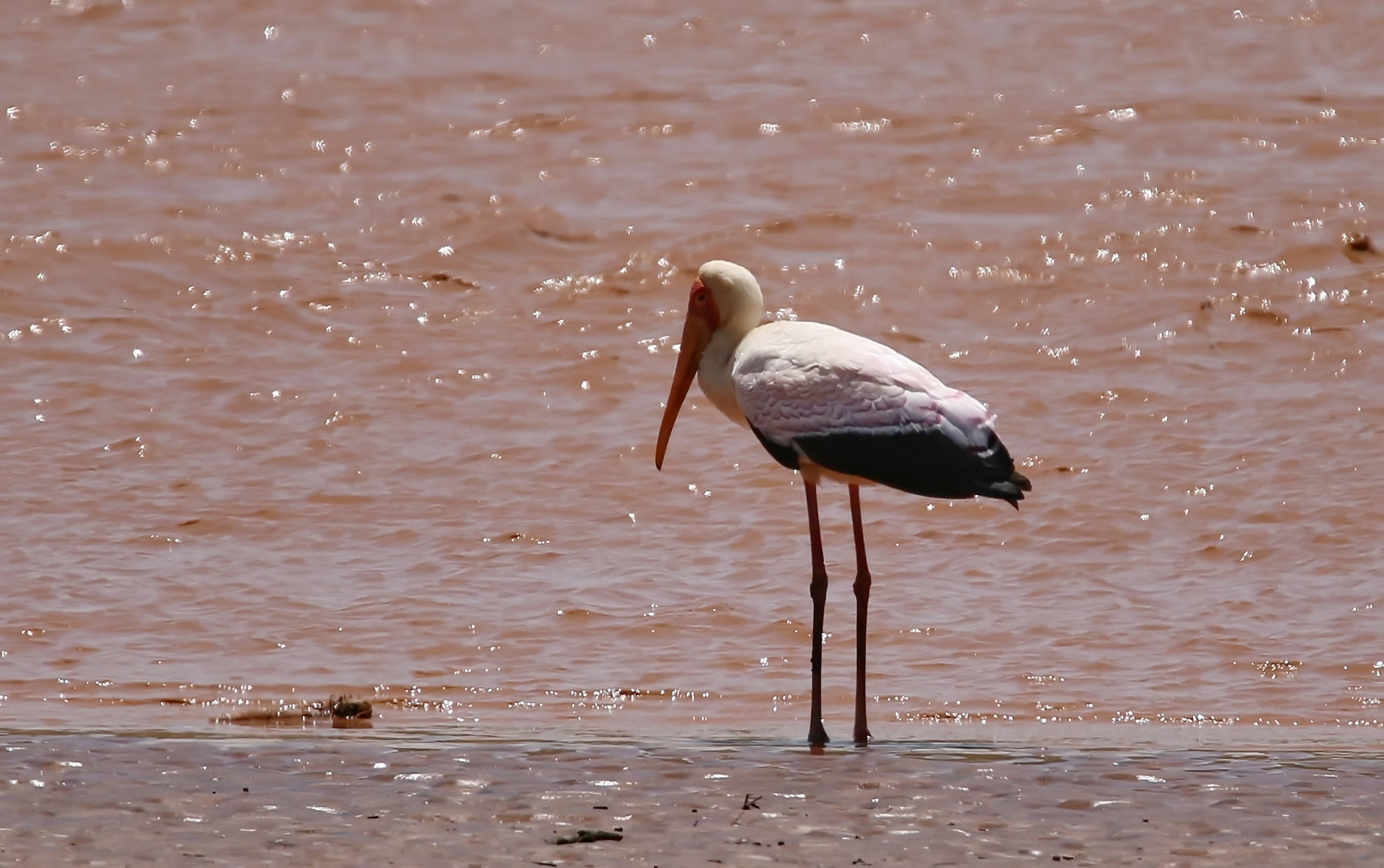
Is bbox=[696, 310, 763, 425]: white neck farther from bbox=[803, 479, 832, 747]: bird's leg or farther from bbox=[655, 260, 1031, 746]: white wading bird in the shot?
bbox=[803, 479, 832, 747]: bird's leg

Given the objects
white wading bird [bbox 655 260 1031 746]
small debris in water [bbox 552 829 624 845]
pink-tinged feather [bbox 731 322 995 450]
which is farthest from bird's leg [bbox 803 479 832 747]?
small debris in water [bbox 552 829 624 845]

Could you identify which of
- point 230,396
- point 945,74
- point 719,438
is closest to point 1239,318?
point 719,438

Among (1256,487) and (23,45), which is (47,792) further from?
(23,45)

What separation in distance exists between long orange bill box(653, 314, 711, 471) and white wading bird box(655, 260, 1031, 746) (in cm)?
1

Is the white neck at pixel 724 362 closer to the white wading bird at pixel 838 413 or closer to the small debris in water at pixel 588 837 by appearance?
the white wading bird at pixel 838 413

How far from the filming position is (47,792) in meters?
4.63

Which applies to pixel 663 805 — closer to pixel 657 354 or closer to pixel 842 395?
pixel 842 395

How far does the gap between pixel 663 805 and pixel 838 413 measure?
2068 mm

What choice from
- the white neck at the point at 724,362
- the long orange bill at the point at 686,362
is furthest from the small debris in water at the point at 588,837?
the long orange bill at the point at 686,362

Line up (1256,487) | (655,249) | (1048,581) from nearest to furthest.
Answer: (1048,581)
(1256,487)
(655,249)

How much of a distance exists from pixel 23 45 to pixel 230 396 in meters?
6.23

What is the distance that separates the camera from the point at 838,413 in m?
6.43

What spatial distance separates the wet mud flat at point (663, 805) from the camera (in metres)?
4.10

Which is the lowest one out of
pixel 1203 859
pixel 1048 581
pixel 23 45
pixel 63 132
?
pixel 1203 859
